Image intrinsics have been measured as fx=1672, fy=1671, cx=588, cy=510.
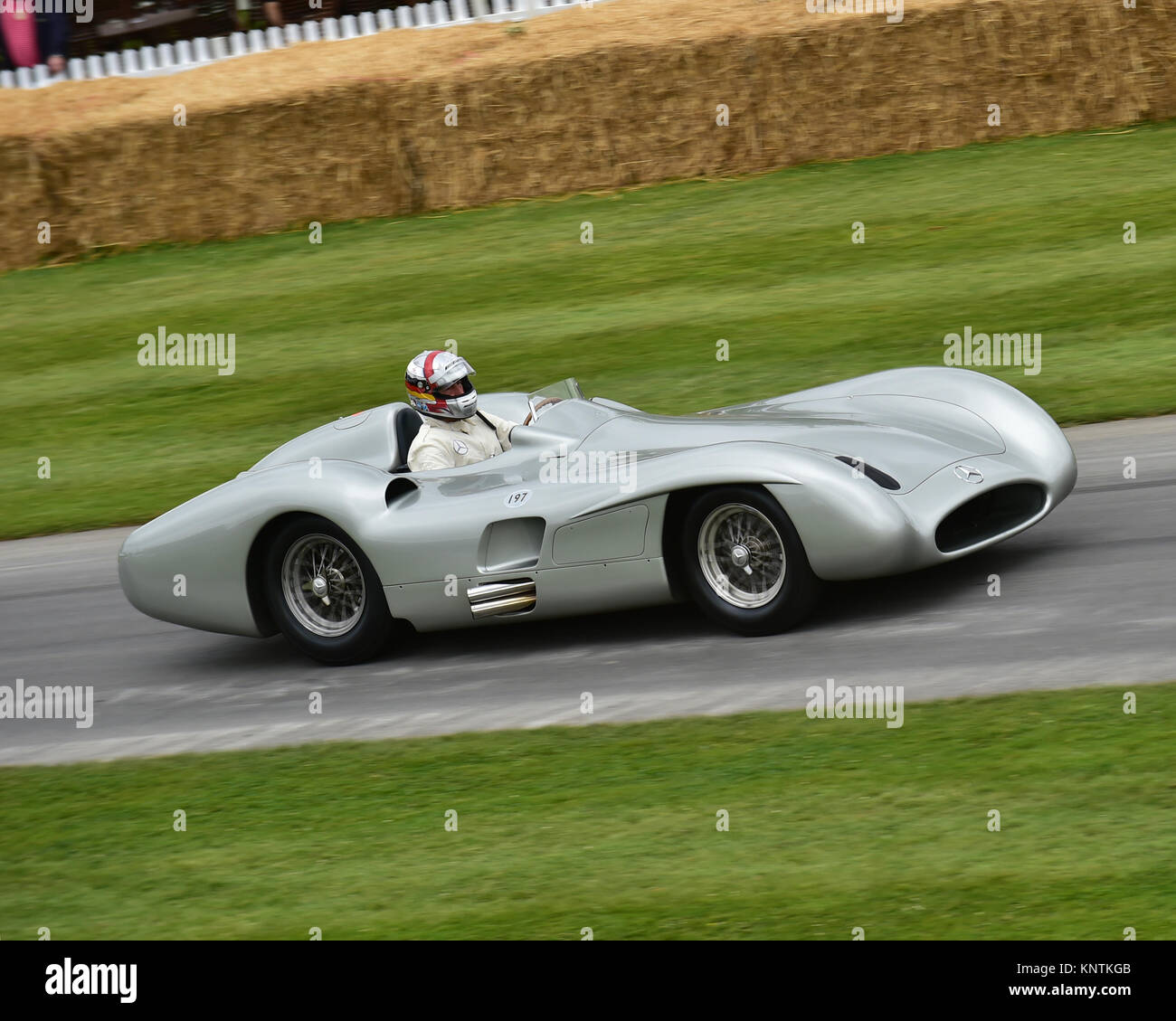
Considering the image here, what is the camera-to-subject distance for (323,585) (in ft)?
26.1

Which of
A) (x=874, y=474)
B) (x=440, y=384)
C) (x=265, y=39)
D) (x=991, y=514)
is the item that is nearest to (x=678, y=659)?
(x=874, y=474)

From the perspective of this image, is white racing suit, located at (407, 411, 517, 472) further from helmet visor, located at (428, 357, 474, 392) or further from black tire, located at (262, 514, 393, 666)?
black tire, located at (262, 514, 393, 666)

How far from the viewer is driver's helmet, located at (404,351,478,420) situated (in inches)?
313

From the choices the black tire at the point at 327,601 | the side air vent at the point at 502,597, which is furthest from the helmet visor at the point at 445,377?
the side air vent at the point at 502,597

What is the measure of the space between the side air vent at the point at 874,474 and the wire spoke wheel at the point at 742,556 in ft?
1.49

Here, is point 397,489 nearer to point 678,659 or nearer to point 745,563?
point 678,659

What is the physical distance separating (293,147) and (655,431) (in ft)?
34.2

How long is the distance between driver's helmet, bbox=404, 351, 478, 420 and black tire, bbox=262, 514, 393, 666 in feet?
2.49

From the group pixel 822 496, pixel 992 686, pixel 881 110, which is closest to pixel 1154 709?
pixel 992 686

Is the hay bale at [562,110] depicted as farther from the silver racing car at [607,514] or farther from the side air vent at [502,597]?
the side air vent at [502,597]

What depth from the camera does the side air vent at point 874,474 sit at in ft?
22.7

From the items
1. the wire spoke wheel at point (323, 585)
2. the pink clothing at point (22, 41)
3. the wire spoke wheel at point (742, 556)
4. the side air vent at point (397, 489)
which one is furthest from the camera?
the pink clothing at point (22, 41)

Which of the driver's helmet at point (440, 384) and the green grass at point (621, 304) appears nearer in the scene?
the driver's helmet at point (440, 384)

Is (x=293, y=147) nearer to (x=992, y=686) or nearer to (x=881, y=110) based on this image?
(x=881, y=110)
